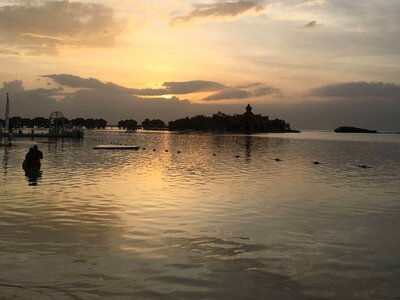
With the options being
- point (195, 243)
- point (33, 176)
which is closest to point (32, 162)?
point (33, 176)

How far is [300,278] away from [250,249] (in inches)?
115

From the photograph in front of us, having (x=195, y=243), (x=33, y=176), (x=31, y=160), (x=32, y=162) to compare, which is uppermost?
(x=31, y=160)

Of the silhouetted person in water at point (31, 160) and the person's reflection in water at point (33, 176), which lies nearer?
the person's reflection in water at point (33, 176)

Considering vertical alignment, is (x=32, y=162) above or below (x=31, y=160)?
below

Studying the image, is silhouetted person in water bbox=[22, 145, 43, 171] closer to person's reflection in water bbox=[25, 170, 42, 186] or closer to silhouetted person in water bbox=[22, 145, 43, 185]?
silhouetted person in water bbox=[22, 145, 43, 185]

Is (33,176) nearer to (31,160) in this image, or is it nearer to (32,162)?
(31,160)

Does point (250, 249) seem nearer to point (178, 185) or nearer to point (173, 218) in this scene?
point (173, 218)

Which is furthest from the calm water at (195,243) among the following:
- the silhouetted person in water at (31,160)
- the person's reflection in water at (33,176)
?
the silhouetted person in water at (31,160)

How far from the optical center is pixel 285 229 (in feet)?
55.9

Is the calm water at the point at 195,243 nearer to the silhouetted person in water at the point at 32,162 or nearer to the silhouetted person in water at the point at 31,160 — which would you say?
the silhouetted person in water at the point at 32,162

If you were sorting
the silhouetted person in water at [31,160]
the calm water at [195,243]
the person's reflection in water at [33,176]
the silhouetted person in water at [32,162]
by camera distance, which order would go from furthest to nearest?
the silhouetted person in water at [31,160], the silhouetted person in water at [32,162], the person's reflection in water at [33,176], the calm water at [195,243]

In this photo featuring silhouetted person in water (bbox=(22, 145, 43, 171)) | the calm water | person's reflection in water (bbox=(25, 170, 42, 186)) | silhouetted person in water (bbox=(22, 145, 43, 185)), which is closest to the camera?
the calm water

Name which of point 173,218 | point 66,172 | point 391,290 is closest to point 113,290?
point 391,290

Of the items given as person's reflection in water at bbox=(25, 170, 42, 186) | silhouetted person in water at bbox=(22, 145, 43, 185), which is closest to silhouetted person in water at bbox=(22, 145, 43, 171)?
silhouetted person in water at bbox=(22, 145, 43, 185)
